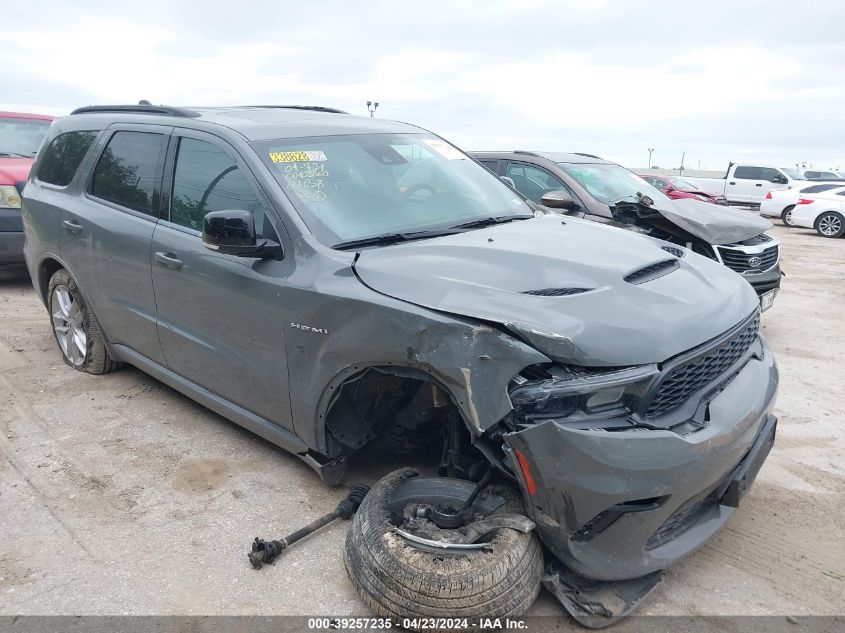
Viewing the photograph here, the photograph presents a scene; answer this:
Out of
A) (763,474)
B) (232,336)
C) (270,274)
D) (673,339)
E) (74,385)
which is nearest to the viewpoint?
(673,339)

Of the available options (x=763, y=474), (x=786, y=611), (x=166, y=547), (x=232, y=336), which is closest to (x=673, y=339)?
(x=786, y=611)

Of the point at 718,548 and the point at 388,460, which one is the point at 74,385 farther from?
the point at 718,548

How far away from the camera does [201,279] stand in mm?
3494

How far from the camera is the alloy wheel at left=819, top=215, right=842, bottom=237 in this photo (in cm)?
1684

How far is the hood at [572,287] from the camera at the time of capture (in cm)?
236

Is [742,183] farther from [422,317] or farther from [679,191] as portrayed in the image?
[422,317]

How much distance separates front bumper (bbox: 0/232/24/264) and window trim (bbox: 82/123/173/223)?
306cm

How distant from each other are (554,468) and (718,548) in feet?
3.96

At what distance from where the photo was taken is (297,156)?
3434mm

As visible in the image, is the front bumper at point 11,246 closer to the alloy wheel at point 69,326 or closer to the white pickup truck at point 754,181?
the alloy wheel at point 69,326

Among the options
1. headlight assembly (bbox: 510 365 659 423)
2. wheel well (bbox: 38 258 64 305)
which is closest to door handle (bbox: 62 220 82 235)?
wheel well (bbox: 38 258 64 305)

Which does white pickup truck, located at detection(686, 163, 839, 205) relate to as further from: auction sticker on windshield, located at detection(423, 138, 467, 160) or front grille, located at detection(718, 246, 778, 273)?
auction sticker on windshield, located at detection(423, 138, 467, 160)

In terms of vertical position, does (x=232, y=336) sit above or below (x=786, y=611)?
above

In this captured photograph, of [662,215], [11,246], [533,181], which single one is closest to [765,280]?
[662,215]
